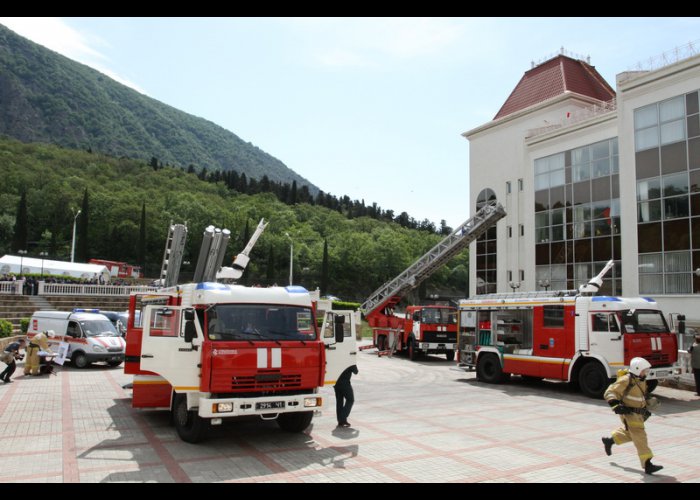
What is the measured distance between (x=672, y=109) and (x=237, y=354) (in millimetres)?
25440

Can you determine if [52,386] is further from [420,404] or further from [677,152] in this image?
[677,152]

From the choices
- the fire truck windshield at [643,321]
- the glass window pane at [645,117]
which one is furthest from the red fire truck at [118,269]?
the fire truck windshield at [643,321]

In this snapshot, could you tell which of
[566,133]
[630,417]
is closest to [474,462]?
[630,417]

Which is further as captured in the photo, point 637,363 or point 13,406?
point 13,406

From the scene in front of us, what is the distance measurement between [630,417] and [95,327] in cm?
1966

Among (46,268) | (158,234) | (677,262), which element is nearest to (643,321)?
(677,262)

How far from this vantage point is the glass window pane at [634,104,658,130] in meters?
26.9

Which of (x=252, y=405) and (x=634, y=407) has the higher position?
(x=634, y=407)

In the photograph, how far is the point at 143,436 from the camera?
985 centimetres

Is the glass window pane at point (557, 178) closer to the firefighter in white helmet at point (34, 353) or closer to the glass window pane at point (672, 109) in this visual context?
the glass window pane at point (672, 109)

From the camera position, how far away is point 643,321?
49.0 ft

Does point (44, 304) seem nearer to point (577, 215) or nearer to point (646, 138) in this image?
point (577, 215)

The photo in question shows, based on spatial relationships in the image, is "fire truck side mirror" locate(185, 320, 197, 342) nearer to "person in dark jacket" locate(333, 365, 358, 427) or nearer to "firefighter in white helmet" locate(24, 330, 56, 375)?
"person in dark jacket" locate(333, 365, 358, 427)

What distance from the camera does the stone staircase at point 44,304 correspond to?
33.8 m
